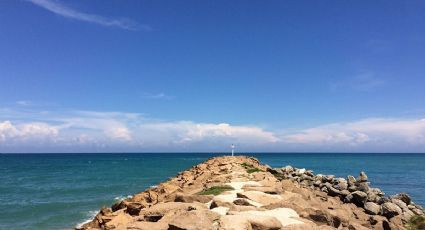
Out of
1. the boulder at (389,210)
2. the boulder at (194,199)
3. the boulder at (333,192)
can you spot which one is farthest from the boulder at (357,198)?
the boulder at (194,199)

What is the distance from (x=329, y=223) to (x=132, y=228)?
5.50m

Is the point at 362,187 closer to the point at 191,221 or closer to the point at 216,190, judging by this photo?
the point at 216,190

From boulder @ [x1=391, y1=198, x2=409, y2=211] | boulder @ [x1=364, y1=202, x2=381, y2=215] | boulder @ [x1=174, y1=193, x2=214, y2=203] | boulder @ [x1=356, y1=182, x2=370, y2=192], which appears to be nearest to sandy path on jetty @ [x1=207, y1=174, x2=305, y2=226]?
boulder @ [x1=174, y1=193, x2=214, y2=203]

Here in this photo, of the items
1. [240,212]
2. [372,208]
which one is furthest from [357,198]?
[240,212]

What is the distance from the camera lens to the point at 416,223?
18797 mm

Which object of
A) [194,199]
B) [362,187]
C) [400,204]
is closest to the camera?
[194,199]

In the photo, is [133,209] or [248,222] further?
[133,209]

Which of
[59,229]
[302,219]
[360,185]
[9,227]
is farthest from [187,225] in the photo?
[360,185]

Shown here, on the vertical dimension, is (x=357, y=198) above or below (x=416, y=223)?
above

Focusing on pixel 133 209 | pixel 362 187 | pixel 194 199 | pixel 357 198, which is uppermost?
pixel 194 199

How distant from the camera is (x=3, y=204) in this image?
1242 inches

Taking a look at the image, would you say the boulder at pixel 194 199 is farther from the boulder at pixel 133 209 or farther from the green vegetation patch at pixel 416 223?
the green vegetation patch at pixel 416 223

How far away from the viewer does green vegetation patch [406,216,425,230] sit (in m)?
18.3

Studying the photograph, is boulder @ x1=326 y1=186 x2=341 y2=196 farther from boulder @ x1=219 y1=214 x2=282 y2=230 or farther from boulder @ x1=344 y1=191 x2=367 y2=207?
boulder @ x1=219 y1=214 x2=282 y2=230
